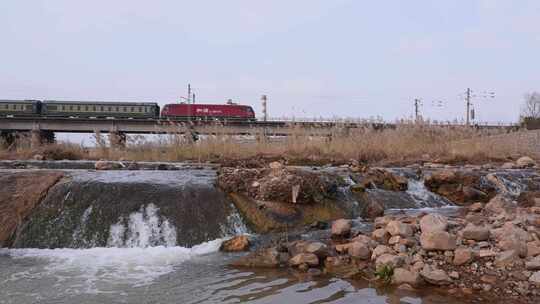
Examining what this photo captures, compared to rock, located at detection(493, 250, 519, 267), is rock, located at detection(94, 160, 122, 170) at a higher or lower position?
higher

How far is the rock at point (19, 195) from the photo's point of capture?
6.76m

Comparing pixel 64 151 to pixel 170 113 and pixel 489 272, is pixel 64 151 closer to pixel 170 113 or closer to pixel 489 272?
pixel 489 272

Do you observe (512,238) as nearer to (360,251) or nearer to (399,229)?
(399,229)

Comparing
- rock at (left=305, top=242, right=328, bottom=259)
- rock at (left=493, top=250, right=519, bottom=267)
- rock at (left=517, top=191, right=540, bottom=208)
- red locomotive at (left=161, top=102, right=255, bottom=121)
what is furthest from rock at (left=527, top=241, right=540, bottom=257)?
red locomotive at (left=161, top=102, right=255, bottom=121)

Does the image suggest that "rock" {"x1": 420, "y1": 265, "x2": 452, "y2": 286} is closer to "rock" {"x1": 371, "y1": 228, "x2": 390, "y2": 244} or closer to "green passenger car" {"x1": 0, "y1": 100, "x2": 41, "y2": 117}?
"rock" {"x1": 371, "y1": 228, "x2": 390, "y2": 244}

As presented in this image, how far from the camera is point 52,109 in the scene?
37.6 m

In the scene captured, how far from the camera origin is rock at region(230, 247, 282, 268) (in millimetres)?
5241

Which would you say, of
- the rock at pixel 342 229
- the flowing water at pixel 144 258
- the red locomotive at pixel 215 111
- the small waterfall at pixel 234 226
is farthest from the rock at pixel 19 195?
the red locomotive at pixel 215 111

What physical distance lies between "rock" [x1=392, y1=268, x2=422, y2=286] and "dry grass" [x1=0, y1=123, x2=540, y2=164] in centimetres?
966

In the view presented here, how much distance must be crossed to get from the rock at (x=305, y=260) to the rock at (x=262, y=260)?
181mm

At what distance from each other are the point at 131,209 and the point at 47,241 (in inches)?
49.7

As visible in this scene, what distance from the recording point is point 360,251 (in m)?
5.32

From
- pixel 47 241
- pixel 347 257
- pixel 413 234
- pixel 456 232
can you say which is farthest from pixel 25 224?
pixel 456 232

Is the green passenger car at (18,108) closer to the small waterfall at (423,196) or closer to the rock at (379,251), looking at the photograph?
the small waterfall at (423,196)
